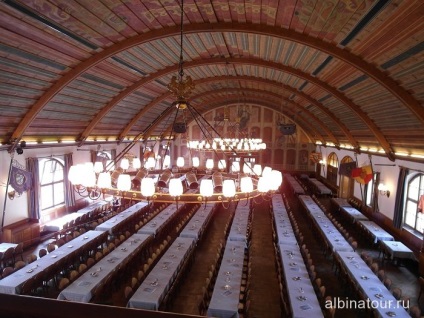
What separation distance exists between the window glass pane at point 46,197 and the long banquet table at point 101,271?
5790 mm

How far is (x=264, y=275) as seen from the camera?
9.30 meters

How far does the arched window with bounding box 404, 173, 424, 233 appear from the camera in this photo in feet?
36.3

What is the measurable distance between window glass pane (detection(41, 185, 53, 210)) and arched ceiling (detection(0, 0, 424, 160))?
235cm

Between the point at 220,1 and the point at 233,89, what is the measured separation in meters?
12.8

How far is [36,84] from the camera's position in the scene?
930 cm

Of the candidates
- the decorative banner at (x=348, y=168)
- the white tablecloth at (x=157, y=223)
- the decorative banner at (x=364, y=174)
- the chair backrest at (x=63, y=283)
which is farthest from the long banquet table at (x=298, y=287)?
the decorative banner at (x=348, y=168)

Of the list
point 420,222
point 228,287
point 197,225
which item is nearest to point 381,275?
point 228,287

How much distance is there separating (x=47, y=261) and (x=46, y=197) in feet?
20.5

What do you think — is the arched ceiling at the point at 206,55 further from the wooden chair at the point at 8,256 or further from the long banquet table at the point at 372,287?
the long banquet table at the point at 372,287

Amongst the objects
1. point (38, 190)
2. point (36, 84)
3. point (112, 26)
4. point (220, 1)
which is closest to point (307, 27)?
point (220, 1)

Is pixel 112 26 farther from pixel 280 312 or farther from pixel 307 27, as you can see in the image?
pixel 280 312

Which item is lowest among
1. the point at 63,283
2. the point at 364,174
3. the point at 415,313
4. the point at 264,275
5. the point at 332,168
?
the point at 264,275

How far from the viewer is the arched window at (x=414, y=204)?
11055 mm

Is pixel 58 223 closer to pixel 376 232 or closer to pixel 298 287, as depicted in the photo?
pixel 298 287
